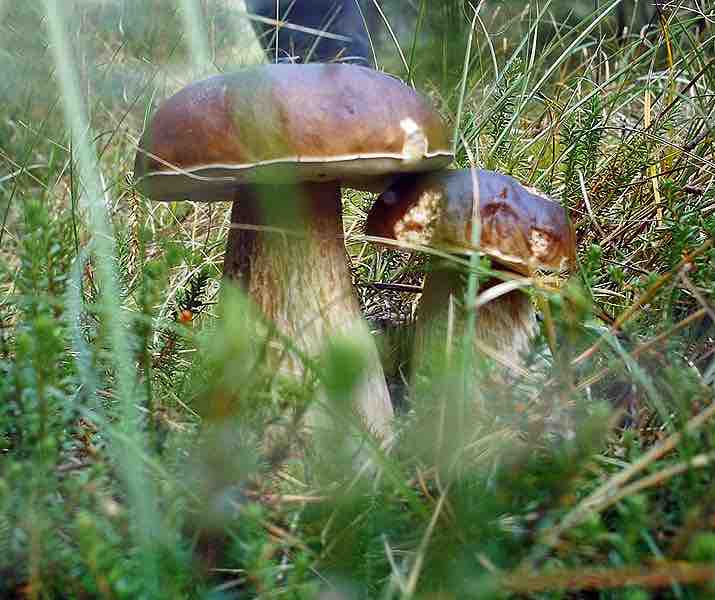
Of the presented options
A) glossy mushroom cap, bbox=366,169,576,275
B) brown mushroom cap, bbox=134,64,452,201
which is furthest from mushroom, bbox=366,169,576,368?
brown mushroom cap, bbox=134,64,452,201

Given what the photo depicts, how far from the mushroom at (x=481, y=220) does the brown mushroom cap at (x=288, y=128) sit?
0.35 ft

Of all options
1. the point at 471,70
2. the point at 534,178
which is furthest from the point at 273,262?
the point at 471,70

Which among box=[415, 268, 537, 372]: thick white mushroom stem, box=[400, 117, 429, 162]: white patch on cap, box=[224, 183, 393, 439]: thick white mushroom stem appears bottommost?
box=[415, 268, 537, 372]: thick white mushroom stem

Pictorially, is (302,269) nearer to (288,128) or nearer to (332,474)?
(288,128)

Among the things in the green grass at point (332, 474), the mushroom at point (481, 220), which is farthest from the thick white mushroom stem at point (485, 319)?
the green grass at point (332, 474)

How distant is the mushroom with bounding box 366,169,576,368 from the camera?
1176 mm

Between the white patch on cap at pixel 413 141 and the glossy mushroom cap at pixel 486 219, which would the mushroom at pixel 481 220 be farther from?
the white patch on cap at pixel 413 141

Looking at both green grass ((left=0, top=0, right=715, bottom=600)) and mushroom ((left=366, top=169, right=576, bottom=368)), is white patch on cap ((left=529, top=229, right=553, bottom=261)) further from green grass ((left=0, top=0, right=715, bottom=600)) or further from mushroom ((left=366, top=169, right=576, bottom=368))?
green grass ((left=0, top=0, right=715, bottom=600))

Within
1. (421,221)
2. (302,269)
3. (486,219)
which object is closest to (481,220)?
(486,219)

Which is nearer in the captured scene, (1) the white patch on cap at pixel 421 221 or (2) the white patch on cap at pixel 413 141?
(2) the white patch on cap at pixel 413 141

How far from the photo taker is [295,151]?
0.99m

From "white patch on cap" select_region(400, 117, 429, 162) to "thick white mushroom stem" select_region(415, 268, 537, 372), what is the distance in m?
0.33

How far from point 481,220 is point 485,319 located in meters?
0.29

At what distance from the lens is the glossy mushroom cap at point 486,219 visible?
118cm
